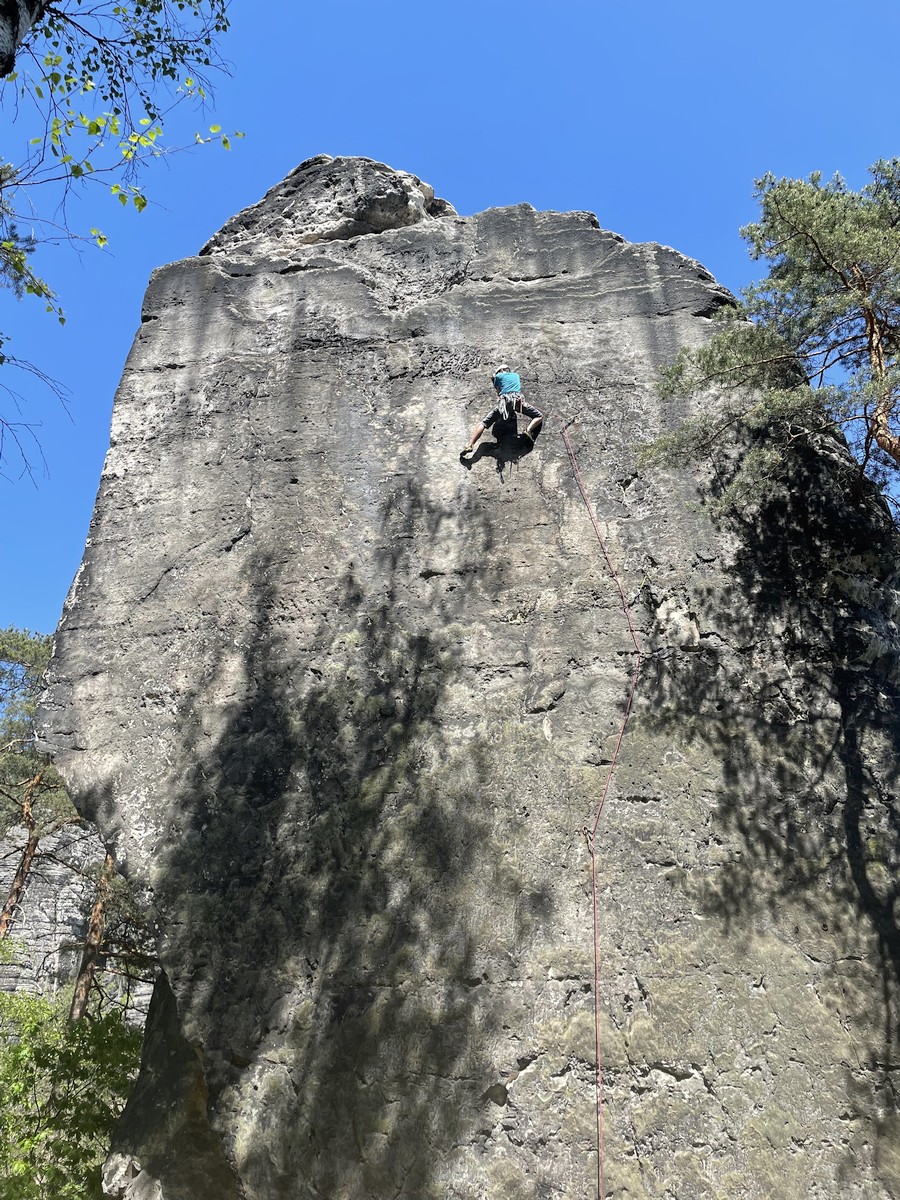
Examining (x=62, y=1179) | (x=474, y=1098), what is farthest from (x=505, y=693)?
(x=62, y=1179)

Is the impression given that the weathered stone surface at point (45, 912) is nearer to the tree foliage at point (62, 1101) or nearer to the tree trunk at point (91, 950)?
the tree trunk at point (91, 950)

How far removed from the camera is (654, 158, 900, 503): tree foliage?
4.20 meters

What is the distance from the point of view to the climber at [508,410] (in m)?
4.69

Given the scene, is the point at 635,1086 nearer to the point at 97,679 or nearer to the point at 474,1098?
the point at 474,1098

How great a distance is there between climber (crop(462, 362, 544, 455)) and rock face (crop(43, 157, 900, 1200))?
108mm

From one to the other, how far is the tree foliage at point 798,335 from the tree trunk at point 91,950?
18.4 ft

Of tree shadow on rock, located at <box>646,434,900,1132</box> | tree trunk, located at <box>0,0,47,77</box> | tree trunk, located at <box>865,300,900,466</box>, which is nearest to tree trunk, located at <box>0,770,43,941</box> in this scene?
tree shadow on rock, located at <box>646,434,900,1132</box>

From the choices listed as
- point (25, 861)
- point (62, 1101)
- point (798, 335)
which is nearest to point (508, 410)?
point (798, 335)

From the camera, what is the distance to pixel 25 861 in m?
9.72

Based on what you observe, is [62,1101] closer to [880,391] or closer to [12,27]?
[12,27]

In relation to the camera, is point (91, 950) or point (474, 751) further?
point (91, 950)

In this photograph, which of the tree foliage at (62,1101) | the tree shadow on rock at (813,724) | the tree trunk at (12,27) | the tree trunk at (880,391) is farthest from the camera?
the tree foliage at (62,1101)

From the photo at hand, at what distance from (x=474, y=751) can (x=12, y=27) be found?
320 centimetres

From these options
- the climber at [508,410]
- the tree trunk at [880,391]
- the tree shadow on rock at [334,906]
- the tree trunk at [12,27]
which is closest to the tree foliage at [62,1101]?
the tree shadow on rock at [334,906]
